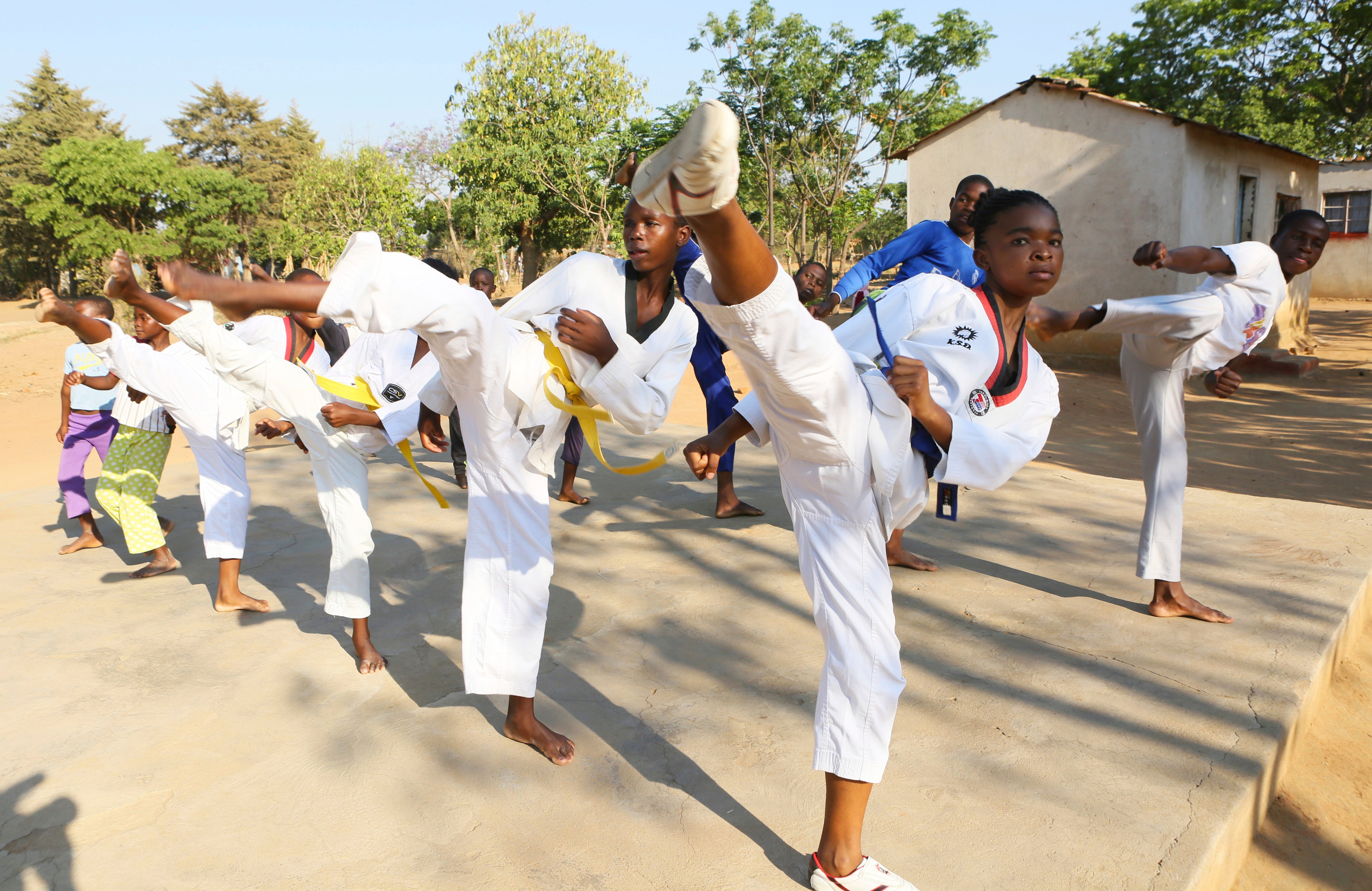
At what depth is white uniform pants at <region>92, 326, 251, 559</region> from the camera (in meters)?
3.82

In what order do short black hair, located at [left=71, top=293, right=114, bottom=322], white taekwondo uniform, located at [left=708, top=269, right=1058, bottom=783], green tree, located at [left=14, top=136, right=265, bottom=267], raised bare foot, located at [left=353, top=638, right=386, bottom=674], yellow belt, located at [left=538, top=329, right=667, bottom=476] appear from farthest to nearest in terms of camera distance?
green tree, located at [left=14, top=136, right=265, bottom=267] → short black hair, located at [left=71, top=293, right=114, bottom=322] → raised bare foot, located at [left=353, top=638, right=386, bottom=674] → yellow belt, located at [left=538, top=329, right=667, bottom=476] → white taekwondo uniform, located at [left=708, top=269, right=1058, bottom=783]

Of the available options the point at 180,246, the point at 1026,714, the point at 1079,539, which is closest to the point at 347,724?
the point at 1026,714

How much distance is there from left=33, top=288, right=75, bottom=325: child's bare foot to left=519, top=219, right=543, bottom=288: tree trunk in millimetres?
20764

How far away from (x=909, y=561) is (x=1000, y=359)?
2090mm

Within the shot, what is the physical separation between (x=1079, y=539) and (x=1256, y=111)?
75.0 feet

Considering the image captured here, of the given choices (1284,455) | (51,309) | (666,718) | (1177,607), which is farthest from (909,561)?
(1284,455)

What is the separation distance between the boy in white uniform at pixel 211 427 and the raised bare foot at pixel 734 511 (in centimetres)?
237

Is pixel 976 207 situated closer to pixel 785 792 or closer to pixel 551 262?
pixel 785 792

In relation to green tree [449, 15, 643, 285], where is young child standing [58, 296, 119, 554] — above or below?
below

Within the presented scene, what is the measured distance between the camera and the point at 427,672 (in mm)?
3203

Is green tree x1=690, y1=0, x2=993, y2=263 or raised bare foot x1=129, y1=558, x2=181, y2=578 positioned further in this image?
green tree x1=690, y1=0, x2=993, y2=263

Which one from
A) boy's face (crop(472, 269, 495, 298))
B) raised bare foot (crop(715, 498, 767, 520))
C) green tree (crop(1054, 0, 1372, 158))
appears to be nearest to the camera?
raised bare foot (crop(715, 498, 767, 520))

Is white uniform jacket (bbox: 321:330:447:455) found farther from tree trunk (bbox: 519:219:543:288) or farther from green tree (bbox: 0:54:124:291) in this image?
green tree (bbox: 0:54:124:291)

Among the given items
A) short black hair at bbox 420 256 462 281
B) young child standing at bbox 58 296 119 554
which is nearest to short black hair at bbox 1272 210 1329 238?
short black hair at bbox 420 256 462 281
